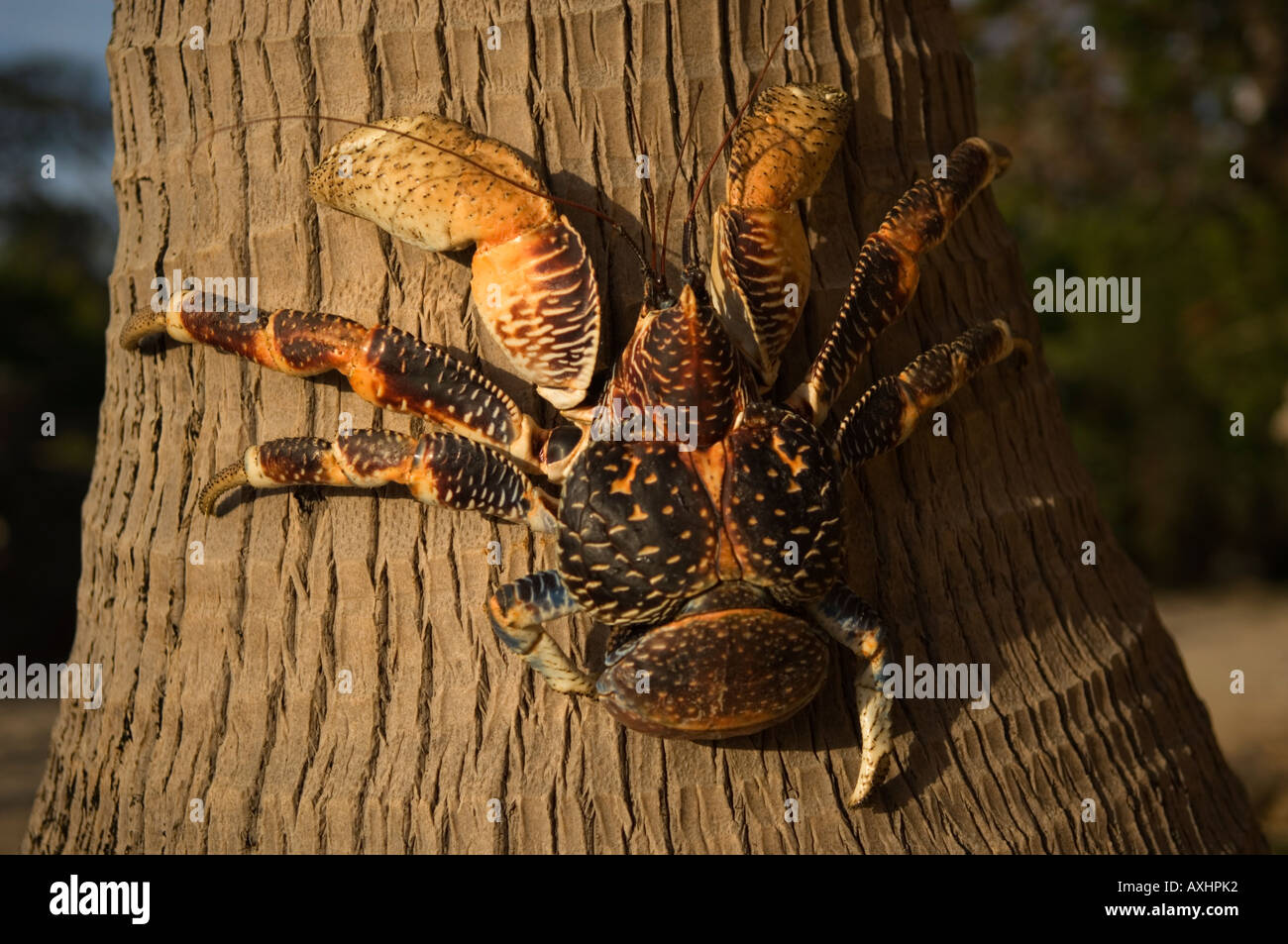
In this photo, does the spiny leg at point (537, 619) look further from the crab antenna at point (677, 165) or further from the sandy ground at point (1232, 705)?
the sandy ground at point (1232, 705)

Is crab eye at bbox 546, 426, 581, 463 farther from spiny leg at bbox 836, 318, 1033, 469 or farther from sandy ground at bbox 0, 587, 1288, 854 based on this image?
sandy ground at bbox 0, 587, 1288, 854

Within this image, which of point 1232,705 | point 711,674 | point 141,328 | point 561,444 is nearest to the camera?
point 711,674

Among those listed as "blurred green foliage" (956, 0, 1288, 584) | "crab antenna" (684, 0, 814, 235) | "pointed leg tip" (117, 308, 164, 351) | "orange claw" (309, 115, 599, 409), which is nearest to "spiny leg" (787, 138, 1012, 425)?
"crab antenna" (684, 0, 814, 235)

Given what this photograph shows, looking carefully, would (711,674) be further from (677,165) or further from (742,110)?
(742,110)

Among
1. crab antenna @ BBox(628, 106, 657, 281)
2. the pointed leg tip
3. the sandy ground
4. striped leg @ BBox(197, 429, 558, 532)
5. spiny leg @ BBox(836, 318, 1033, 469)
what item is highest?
crab antenna @ BBox(628, 106, 657, 281)

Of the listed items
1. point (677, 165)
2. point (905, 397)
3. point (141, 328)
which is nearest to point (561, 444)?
point (677, 165)

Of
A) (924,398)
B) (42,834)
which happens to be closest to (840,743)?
(924,398)

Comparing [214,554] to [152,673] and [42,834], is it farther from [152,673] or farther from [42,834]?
[42,834]
